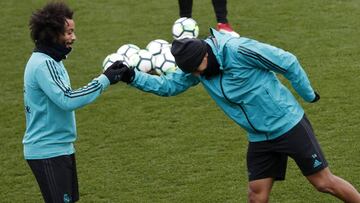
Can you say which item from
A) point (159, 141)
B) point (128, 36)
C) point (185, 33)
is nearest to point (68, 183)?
point (159, 141)

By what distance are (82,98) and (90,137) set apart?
117 inches

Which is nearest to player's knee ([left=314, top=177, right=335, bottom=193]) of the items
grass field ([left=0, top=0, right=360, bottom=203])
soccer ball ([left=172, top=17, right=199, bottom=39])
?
grass field ([left=0, top=0, right=360, bottom=203])

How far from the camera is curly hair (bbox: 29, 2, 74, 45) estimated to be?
451 centimetres

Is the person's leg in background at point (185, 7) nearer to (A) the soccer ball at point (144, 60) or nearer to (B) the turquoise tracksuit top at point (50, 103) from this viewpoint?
(A) the soccer ball at point (144, 60)

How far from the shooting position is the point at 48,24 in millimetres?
4504

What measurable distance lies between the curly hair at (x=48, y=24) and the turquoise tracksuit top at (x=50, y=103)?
0.36 ft

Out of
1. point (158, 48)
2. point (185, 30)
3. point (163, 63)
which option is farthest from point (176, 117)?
point (185, 30)

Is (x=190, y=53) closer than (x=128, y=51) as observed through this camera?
Yes

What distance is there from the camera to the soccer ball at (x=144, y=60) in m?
8.70

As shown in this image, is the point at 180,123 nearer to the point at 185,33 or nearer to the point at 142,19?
the point at 185,33

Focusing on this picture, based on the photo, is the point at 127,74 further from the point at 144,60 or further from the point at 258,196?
the point at 144,60

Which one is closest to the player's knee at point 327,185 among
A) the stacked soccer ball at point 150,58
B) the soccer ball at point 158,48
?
the stacked soccer ball at point 150,58

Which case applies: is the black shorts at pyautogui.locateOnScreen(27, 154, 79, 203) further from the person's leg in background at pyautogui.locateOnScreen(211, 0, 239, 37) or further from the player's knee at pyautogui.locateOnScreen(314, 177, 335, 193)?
the person's leg in background at pyautogui.locateOnScreen(211, 0, 239, 37)

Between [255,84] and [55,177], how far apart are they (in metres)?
1.44
